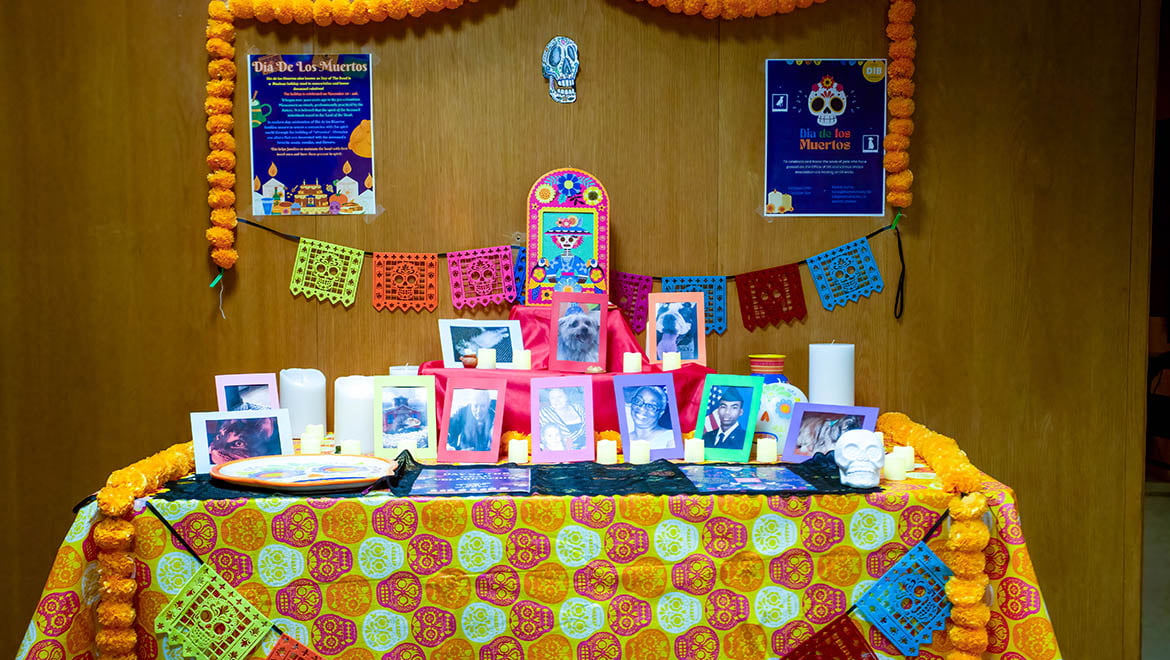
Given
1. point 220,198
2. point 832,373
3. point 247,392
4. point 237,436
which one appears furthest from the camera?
point 220,198

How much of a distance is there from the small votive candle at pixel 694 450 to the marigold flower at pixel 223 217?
151 centimetres

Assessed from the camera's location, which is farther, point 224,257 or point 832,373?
point 224,257

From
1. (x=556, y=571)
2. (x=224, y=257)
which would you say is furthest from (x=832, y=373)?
(x=224, y=257)

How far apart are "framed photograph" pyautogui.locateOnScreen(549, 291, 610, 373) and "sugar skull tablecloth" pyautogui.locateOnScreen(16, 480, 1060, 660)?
22.7 inches

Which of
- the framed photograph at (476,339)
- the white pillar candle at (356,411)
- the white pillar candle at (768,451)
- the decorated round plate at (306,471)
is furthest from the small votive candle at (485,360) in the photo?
the white pillar candle at (768,451)

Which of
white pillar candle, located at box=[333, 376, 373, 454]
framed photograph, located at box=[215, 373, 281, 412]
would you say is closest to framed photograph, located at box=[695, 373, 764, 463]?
white pillar candle, located at box=[333, 376, 373, 454]

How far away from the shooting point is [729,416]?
6.39 feet

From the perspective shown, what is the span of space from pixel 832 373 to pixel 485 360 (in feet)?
3.23

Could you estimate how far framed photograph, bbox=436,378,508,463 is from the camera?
1.90m

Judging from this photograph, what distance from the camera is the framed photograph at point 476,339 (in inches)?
87.4

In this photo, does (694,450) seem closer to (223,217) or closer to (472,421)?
(472,421)

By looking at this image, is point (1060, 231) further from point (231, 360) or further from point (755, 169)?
point (231, 360)

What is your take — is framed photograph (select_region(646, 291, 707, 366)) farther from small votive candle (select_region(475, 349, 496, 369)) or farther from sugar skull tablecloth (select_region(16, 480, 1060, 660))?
sugar skull tablecloth (select_region(16, 480, 1060, 660))

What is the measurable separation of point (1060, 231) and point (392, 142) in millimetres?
2062
